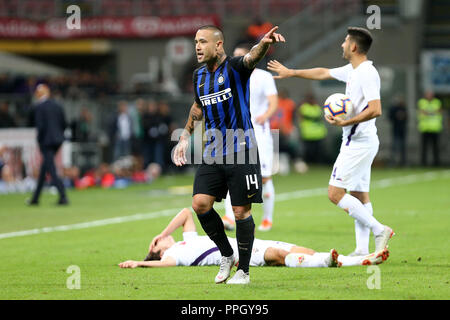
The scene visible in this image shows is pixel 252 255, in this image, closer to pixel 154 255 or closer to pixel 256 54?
pixel 154 255

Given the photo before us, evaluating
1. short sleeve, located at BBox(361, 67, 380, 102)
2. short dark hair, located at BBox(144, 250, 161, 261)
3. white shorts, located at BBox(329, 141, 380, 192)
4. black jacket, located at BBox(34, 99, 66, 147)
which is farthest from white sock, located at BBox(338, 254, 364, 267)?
black jacket, located at BBox(34, 99, 66, 147)

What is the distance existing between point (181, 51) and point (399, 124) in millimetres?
10911

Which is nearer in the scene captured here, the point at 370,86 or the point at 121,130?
the point at 370,86

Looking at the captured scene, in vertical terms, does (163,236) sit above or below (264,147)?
below

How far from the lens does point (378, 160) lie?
2781 centimetres

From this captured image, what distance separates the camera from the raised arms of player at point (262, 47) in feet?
23.8

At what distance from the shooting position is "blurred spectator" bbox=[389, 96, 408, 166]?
2728cm

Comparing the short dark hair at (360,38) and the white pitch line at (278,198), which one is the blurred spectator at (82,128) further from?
the short dark hair at (360,38)

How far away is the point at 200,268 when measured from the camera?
8789 mm

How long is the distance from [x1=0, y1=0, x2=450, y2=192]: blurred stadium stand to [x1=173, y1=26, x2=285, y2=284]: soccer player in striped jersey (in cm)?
1691

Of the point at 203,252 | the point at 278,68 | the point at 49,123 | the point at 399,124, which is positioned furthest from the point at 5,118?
the point at 203,252

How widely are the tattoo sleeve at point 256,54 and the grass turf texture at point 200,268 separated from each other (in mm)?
1963
